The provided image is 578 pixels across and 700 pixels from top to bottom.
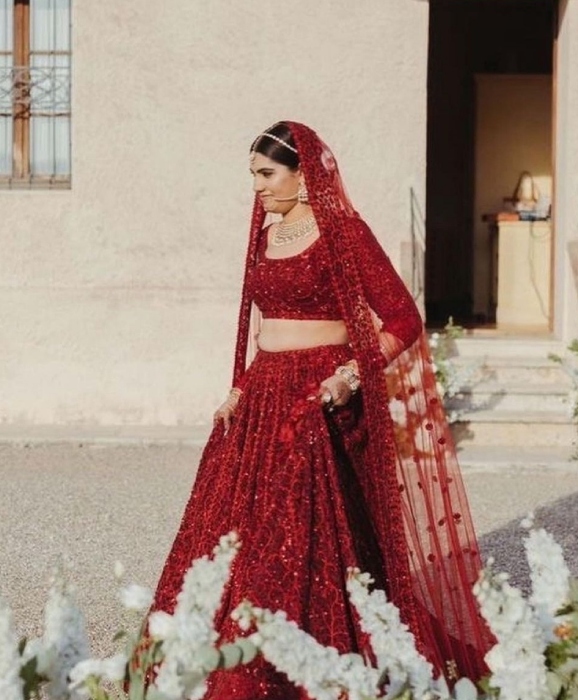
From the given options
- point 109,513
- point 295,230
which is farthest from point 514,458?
point 295,230

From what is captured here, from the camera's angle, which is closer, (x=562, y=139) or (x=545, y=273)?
(x=562, y=139)

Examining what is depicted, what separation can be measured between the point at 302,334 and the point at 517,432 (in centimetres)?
532

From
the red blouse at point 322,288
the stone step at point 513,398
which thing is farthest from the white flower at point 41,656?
the stone step at point 513,398

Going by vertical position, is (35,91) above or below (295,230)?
above

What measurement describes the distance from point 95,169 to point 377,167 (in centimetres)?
182

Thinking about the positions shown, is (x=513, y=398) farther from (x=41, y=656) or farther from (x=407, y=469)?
(x=41, y=656)

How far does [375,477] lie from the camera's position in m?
4.36

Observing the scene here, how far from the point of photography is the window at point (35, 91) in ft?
34.5

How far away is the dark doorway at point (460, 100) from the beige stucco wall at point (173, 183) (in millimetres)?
3664

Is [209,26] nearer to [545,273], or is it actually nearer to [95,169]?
[95,169]

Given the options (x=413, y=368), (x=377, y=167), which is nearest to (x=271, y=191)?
(x=413, y=368)

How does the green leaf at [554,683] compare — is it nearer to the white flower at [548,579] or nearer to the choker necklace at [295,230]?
the white flower at [548,579]

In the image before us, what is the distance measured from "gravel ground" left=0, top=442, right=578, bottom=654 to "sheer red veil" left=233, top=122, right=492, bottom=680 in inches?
47.8

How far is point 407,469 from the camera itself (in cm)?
451
